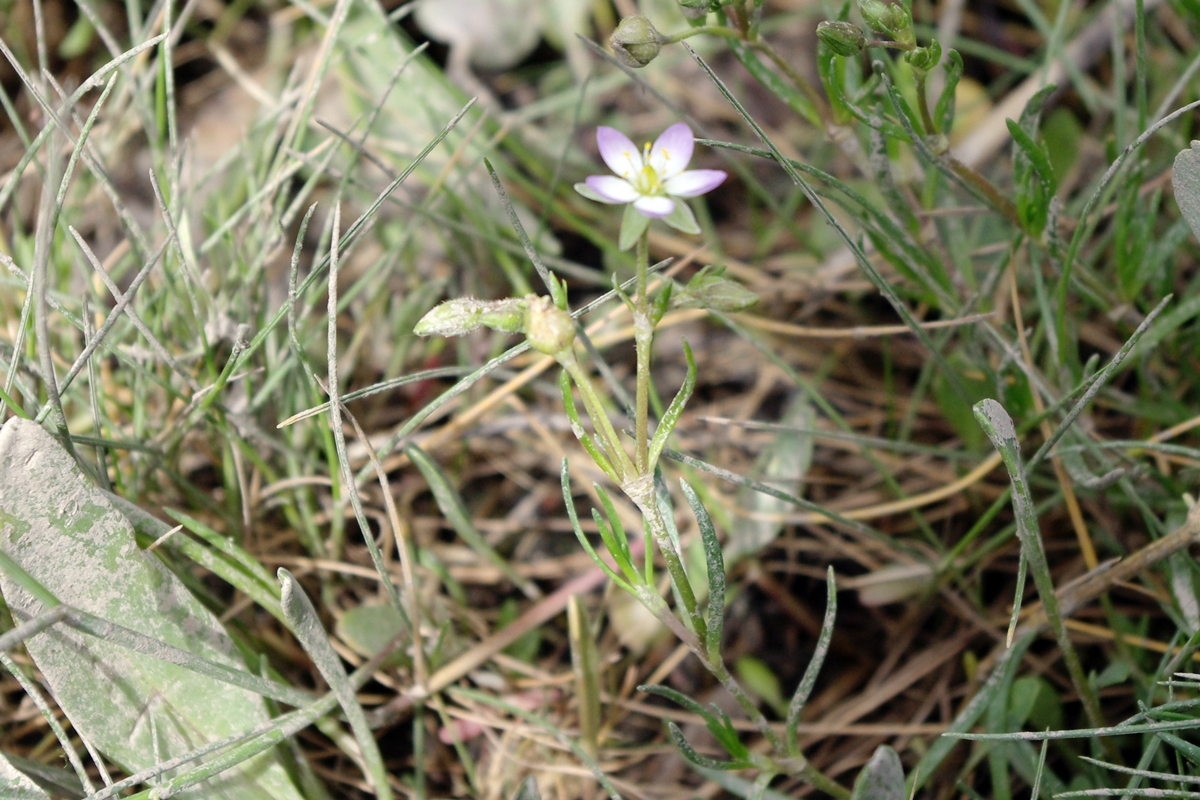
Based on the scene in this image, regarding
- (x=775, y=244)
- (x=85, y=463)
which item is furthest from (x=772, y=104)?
(x=85, y=463)

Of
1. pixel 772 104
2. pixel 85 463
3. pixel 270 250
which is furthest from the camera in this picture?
pixel 772 104

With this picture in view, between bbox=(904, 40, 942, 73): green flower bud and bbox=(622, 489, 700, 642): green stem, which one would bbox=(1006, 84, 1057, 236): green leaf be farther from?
bbox=(622, 489, 700, 642): green stem

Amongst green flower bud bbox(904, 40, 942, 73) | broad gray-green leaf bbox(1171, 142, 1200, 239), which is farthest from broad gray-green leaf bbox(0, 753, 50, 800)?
broad gray-green leaf bbox(1171, 142, 1200, 239)

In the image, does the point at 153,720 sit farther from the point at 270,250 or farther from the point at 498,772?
the point at 270,250

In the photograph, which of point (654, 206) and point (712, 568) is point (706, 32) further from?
point (712, 568)

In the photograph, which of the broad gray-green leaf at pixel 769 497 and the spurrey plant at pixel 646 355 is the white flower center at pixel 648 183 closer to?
the spurrey plant at pixel 646 355
